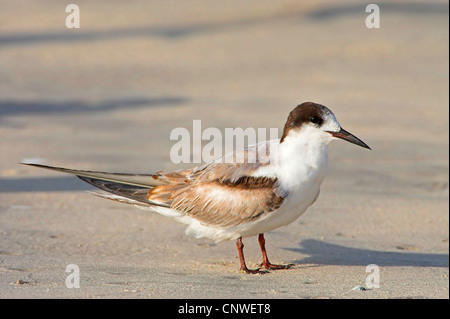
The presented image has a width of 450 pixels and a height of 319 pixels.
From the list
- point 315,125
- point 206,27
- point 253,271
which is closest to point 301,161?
point 315,125

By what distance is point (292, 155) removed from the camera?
5324 mm

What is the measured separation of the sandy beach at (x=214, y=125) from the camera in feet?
18.0

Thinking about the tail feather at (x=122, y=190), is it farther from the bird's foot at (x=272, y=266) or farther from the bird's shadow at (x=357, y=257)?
the bird's shadow at (x=357, y=257)

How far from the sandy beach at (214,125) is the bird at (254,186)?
0.36m

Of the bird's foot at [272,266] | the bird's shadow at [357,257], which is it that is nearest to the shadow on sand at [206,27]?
the bird's shadow at [357,257]

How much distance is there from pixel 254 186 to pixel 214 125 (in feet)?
18.7

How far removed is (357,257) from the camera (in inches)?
244

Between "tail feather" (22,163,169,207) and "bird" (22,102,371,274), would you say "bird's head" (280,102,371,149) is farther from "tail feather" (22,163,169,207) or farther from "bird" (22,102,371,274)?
"tail feather" (22,163,169,207)

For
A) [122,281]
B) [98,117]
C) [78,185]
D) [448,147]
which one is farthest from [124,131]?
[122,281]

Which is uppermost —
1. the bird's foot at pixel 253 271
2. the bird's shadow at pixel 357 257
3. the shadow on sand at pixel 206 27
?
the shadow on sand at pixel 206 27

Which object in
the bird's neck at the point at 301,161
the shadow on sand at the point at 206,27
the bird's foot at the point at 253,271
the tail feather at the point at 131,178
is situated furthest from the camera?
the shadow on sand at the point at 206,27

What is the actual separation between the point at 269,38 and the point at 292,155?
11027mm

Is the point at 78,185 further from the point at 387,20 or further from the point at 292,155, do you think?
the point at 387,20

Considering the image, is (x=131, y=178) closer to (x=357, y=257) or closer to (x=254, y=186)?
(x=254, y=186)
